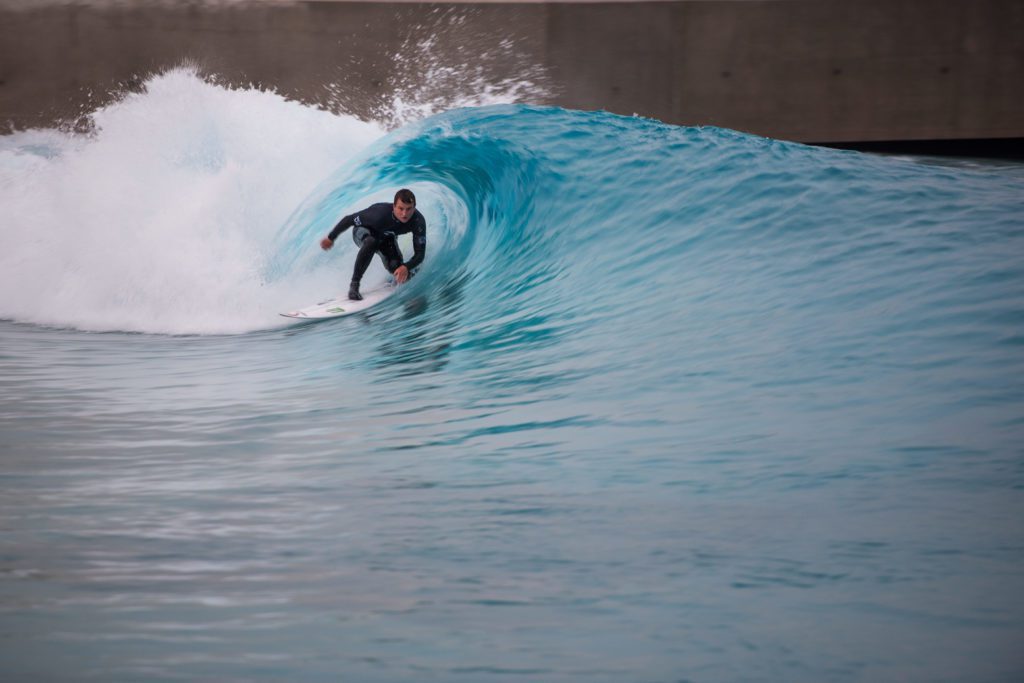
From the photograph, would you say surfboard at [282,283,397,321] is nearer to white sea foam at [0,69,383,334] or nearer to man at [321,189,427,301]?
man at [321,189,427,301]

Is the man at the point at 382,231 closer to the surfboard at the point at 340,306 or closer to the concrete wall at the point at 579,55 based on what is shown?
the surfboard at the point at 340,306

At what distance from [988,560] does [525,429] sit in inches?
73.2

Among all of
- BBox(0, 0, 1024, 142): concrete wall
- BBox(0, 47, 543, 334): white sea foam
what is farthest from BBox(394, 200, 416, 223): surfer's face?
BBox(0, 0, 1024, 142): concrete wall

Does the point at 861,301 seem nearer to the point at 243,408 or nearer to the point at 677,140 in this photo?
the point at 243,408

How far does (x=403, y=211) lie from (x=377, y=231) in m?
0.25

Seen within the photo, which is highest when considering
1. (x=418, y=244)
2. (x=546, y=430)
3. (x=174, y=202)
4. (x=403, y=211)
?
(x=174, y=202)

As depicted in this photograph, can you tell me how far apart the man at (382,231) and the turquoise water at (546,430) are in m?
0.30

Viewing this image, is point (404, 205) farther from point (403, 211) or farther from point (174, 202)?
point (174, 202)

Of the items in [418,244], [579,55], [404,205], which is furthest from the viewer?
[579,55]

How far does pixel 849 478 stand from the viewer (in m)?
3.25

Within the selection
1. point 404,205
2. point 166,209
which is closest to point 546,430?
point 404,205

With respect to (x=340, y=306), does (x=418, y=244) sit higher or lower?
higher

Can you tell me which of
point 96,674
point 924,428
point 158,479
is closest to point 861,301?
point 924,428

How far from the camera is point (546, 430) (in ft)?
13.2
